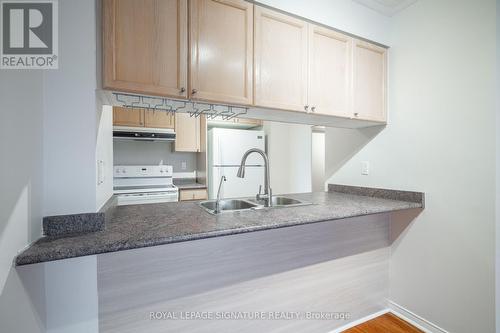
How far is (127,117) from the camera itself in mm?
3178

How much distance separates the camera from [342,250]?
6.07 ft

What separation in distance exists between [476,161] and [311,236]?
1158 millimetres

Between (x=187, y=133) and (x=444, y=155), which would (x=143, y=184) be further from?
Answer: (x=444, y=155)

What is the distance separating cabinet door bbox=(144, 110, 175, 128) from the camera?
10.7 feet

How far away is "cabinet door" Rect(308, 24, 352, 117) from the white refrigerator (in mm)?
1805

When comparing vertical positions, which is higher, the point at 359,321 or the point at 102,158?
the point at 102,158

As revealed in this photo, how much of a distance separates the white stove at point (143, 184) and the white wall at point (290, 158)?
1.63 m

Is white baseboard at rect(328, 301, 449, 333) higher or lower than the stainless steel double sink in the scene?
lower

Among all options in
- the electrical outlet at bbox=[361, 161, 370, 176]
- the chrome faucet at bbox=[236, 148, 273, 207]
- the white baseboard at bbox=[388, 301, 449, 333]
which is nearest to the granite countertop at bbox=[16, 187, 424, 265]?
the chrome faucet at bbox=[236, 148, 273, 207]

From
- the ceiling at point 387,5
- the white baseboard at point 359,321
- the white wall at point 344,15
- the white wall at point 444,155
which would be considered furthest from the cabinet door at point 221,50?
the white baseboard at point 359,321

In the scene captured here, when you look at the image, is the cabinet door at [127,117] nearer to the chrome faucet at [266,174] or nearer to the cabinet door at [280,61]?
the chrome faucet at [266,174]

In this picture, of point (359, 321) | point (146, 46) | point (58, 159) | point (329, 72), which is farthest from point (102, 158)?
point (359, 321)

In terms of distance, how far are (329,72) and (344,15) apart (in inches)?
18.7

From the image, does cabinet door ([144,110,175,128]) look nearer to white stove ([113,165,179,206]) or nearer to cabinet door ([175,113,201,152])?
cabinet door ([175,113,201,152])
